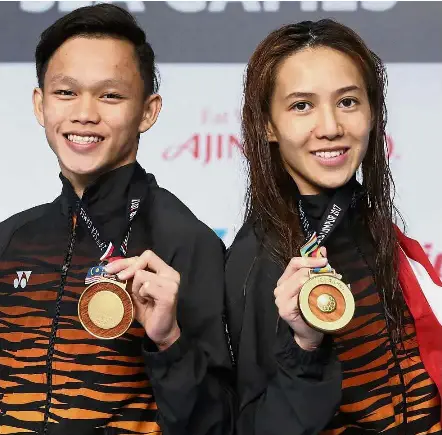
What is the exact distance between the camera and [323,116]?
7.09ft

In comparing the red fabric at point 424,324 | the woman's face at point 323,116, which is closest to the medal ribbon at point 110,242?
the woman's face at point 323,116

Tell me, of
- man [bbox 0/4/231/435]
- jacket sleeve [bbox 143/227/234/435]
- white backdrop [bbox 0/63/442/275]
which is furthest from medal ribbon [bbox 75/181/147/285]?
white backdrop [bbox 0/63/442/275]

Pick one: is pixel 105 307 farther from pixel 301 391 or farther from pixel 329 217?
pixel 329 217

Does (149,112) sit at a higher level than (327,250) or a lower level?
higher

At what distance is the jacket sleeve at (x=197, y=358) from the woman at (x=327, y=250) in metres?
0.04

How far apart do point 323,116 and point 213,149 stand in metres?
1.20

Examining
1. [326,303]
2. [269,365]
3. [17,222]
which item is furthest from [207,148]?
[326,303]

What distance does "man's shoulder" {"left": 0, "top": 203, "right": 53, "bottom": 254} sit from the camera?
2287mm

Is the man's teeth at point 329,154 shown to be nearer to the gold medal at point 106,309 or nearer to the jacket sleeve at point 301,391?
the jacket sleeve at point 301,391

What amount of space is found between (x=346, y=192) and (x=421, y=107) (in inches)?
49.7

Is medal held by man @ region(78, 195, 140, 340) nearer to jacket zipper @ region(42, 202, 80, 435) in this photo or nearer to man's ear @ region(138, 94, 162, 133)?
jacket zipper @ region(42, 202, 80, 435)

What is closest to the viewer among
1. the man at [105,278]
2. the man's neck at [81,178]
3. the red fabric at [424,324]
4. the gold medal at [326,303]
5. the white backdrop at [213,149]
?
the gold medal at [326,303]

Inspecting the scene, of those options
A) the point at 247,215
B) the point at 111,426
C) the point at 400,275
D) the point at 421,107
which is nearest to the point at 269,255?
the point at 247,215

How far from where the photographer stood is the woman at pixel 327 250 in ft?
6.77
